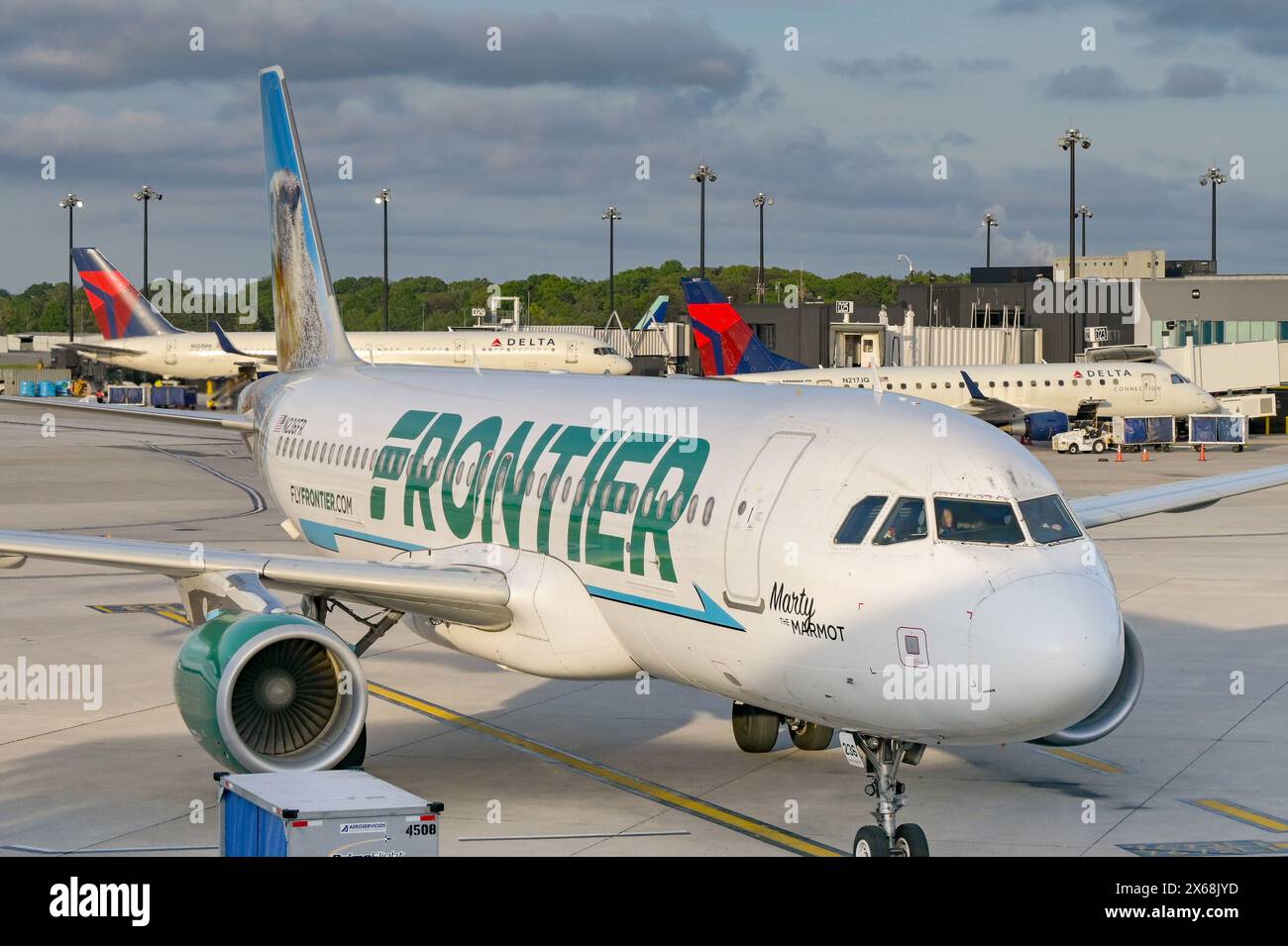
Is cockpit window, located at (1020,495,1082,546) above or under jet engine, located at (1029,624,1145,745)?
above

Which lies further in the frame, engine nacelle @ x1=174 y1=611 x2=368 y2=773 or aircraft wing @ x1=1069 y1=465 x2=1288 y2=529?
aircraft wing @ x1=1069 y1=465 x2=1288 y2=529

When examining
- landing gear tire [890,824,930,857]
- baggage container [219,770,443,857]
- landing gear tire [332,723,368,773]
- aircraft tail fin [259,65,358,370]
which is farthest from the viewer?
aircraft tail fin [259,65,358,370]

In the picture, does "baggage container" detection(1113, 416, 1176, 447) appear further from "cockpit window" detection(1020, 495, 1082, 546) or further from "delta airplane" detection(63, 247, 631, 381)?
"cockpit window" detection(1020, 495, 1082, 546)

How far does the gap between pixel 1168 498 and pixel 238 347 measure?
9275 cm

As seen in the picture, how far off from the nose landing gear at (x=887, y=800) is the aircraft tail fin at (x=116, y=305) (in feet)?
317

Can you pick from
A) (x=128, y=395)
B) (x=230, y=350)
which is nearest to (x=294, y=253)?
(x=230, y=350)

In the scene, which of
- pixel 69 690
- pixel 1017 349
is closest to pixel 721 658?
pixel 69 690

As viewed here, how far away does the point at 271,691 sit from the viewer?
1602 cm

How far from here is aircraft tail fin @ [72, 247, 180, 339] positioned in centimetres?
10412

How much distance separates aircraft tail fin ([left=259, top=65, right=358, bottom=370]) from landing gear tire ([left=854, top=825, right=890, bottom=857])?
53.6 feet

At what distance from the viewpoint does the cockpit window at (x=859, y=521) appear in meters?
13.6

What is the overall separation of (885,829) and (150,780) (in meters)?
8.46

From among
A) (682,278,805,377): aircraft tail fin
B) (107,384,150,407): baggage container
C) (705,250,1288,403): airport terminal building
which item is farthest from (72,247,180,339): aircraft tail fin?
(682,278,805,377): aircraft tail fin
